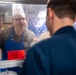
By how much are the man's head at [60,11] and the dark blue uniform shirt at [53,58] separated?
127 mm

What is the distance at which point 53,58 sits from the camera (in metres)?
0.99

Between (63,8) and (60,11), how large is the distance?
1.0 inches

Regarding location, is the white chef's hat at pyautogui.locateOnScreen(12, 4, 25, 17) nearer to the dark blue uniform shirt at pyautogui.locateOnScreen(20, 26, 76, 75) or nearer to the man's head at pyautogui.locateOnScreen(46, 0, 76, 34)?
the man's head at pyautogui.locateOnScreen(46, 0, 76, 34)

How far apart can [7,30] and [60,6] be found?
40 centimetres

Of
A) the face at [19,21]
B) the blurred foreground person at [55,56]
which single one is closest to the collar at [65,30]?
the blurred foreground person at [55,56]

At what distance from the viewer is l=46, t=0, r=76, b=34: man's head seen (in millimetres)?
1098

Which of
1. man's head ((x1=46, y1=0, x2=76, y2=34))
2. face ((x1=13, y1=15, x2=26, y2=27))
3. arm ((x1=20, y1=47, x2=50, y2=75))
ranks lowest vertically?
arm ((x1=20, y1=47, x2=50, y2=75))

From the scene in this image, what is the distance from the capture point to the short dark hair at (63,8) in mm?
1098

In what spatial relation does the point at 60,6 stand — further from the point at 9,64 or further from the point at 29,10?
the point at 9,64

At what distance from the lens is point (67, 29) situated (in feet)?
3.51

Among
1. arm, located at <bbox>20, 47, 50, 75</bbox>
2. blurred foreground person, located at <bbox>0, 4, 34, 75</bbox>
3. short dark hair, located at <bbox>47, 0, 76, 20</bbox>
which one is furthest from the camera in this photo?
blurred foreground person, located at <bbox>0, 4, 34, 75</bbox>

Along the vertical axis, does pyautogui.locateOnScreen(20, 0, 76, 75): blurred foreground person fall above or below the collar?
below

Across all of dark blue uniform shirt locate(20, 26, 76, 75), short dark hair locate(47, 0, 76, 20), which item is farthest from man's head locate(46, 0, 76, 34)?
dark blue uniform shirt locate(20, 26, 76, 75)


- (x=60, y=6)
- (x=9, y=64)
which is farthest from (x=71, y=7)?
(x=9, y=64)
